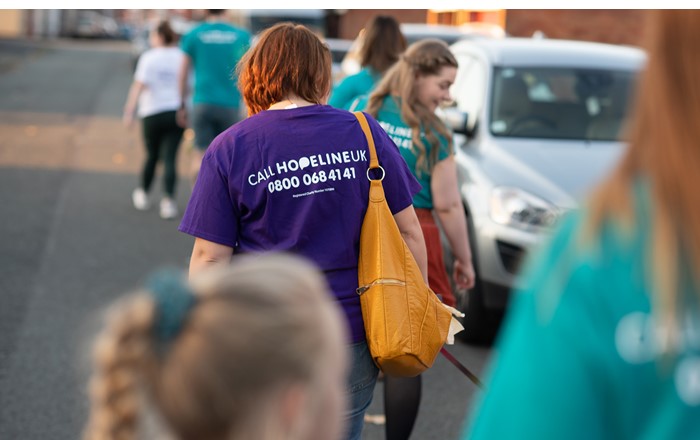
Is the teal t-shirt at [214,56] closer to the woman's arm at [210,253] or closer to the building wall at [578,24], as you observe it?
the woman's arm at [210,253]

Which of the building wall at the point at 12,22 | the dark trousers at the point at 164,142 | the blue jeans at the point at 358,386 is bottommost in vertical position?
the building wall at the point at 12,22

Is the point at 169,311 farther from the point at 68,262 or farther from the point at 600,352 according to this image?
the point at 68,262

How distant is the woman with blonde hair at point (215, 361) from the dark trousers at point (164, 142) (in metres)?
8.66

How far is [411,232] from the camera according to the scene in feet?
11.2

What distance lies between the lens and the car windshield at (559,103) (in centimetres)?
711

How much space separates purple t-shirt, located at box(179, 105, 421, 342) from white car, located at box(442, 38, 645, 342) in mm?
2445

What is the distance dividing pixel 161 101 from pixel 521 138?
4.12 metres

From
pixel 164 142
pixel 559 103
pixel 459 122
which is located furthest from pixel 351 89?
pixel 164 142

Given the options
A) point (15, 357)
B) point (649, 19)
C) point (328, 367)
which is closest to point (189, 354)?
point (328, 367)

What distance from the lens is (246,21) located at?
18.9 meters

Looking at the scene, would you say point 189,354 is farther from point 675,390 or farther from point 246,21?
point 246,21

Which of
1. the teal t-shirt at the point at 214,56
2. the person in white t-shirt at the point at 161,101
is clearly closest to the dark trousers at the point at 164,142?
the person in white t-shirt at the point at 161,101

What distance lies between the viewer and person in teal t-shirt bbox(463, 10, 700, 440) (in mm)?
1262

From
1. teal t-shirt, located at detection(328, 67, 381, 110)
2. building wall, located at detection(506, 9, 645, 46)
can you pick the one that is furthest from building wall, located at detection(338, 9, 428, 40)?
teal t-shirt, located at detection(328, 67, 381, 110)
